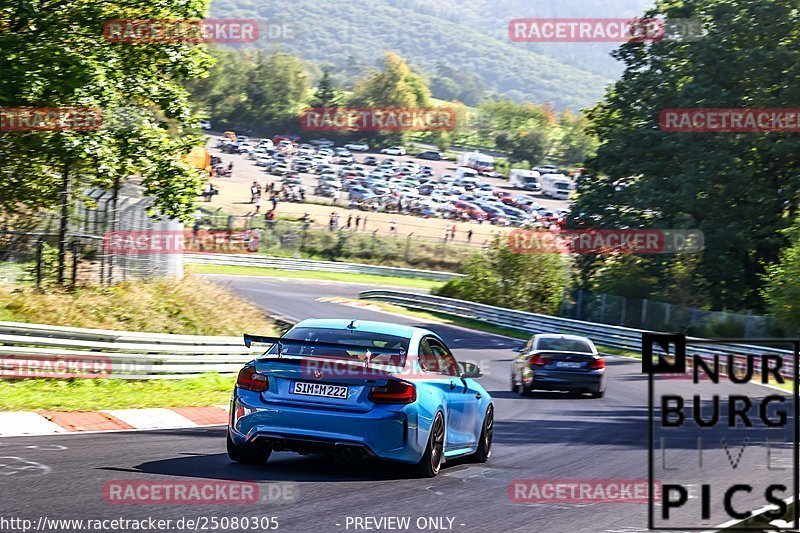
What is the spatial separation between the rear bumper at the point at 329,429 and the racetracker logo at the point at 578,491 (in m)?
1.12

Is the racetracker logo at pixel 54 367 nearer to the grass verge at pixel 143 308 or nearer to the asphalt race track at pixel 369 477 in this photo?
the grass verge at pixel 143 308

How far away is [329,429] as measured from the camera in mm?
9648

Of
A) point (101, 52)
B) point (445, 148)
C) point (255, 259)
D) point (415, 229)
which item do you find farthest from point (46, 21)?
point (445, 148)

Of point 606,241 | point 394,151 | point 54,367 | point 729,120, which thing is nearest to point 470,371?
point 54,367

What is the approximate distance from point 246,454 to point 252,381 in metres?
0.77

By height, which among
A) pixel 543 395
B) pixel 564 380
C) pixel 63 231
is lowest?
pixel 543 395

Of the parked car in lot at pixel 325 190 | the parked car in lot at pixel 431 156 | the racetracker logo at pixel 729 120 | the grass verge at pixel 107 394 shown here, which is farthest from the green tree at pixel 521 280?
the parked car in lot at pixel 431 156

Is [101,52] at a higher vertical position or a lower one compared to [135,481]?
higher

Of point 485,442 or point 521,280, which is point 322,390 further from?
point 521,280

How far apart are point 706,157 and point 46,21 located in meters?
30.7

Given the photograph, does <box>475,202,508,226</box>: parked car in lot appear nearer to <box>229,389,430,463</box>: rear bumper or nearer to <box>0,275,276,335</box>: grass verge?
<box>0,275,276,335</box>: grass verge

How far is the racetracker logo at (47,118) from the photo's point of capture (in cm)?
1888

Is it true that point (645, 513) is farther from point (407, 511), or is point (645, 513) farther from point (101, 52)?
point (101, 52)

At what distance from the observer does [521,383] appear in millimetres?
23219
